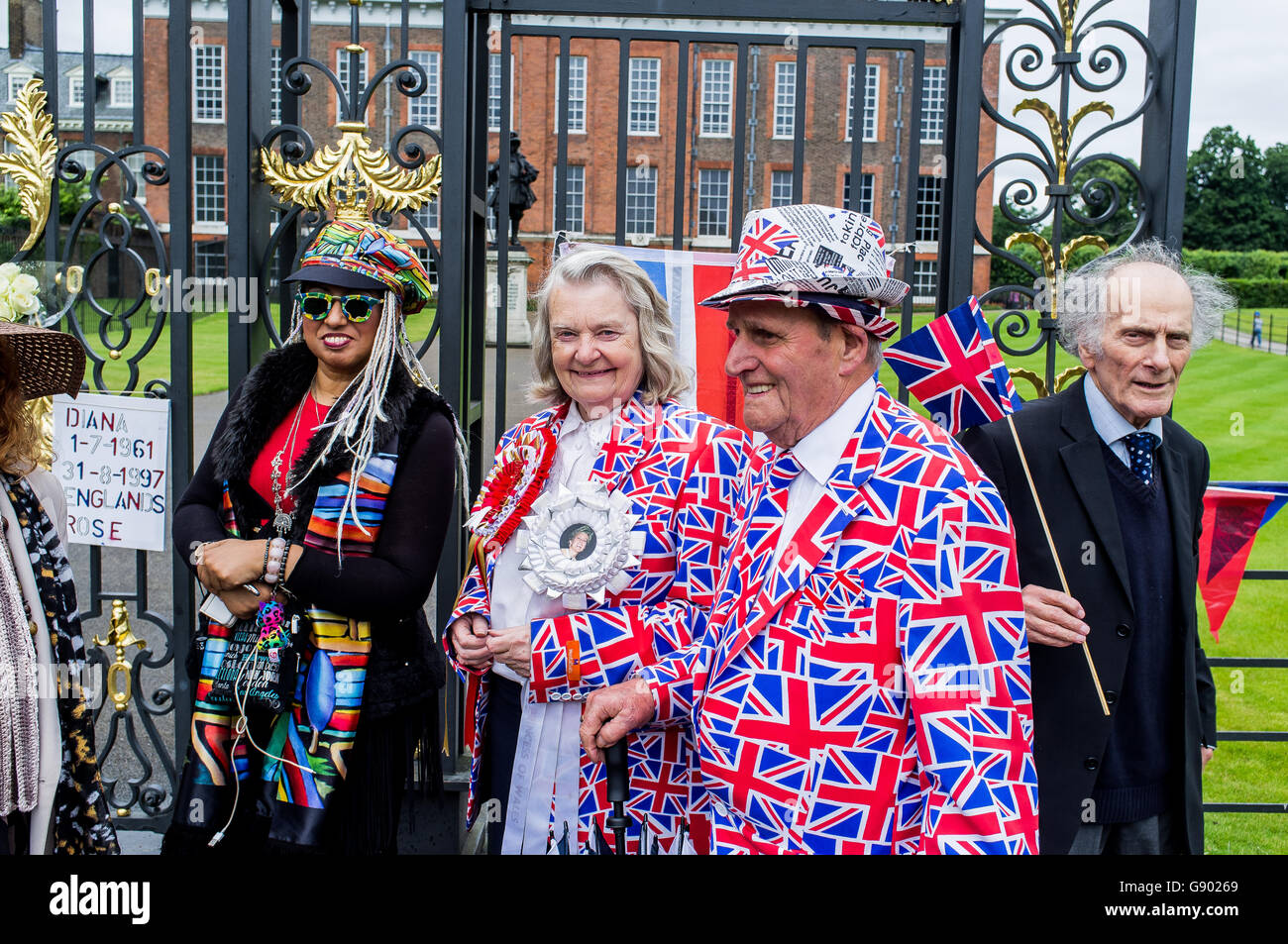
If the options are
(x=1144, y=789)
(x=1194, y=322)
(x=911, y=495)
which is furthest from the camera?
(x=1194, y=322)

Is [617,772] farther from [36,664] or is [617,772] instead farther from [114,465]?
[114,465]

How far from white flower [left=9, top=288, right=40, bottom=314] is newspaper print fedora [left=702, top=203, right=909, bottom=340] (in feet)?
8.62

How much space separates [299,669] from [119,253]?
1.88 m

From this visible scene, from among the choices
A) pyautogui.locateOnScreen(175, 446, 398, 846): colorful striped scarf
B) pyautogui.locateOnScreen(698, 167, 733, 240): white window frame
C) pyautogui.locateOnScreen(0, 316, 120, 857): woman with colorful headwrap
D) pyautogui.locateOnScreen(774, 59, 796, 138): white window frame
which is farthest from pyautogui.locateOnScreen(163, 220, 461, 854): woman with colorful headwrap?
pyautogui.locateOnScreen(774, 59, 796, 138): white window frame

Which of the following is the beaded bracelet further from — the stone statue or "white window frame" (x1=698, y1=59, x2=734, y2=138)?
"white window frame" (x1=698, y1=59, x2=734, y2=138)

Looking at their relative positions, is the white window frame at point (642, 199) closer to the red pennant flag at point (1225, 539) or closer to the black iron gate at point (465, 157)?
the black iron gate at point (465, 157)

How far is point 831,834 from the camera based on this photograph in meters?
1.78

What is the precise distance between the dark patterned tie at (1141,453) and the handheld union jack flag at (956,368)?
0.92 feet

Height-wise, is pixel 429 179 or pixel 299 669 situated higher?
pixel 429 179

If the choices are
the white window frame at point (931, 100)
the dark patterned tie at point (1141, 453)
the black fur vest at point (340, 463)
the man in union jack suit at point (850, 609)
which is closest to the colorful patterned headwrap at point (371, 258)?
the black fur vest at point (340, 463)

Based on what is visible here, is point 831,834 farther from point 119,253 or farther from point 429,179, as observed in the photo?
point 119,253

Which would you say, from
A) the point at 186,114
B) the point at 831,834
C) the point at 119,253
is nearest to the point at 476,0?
the point at 186,114

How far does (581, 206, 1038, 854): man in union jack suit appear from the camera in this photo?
166cm

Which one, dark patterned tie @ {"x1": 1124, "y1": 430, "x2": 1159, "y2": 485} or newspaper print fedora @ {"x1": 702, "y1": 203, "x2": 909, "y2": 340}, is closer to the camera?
newspaper print fedora @ {"x1": 702, "y1": 203, "x2": 909, "y2": 340}
